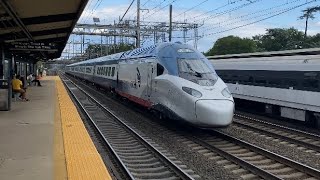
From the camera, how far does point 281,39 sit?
195 ft

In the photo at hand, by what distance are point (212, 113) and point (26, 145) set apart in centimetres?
465

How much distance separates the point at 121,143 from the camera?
1242 centimetres

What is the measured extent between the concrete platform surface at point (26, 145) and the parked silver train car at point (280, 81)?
28.2 ft

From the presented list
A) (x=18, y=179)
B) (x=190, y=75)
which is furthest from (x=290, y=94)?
(x=18, y=179)

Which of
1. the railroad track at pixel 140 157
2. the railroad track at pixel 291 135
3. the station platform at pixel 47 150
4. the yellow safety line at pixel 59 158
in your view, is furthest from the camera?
the railroad track at pixel 291 135

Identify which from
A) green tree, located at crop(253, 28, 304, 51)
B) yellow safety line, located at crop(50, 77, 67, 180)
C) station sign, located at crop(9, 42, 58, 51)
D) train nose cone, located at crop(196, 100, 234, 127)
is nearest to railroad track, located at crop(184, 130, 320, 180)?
train nose cone, located at crop(196, 100, 234, 127)

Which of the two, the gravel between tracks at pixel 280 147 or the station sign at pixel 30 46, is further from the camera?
the station sign at pixel 30 46

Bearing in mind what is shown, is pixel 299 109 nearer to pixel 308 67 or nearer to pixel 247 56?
pixel 308 67

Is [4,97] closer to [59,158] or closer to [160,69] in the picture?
[160,69]

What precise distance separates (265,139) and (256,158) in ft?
9.86

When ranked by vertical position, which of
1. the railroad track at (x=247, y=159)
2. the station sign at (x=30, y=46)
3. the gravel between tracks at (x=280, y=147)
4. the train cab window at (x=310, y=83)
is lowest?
the gravel between tracks at (x=280, y=147)

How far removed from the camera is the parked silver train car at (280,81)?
51.5 ft

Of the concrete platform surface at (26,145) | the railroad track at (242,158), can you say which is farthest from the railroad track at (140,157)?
the concrete platform surface at (26,145)

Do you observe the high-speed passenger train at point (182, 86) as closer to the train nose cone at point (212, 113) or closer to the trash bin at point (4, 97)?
the train nose cone at point (212, 113)
